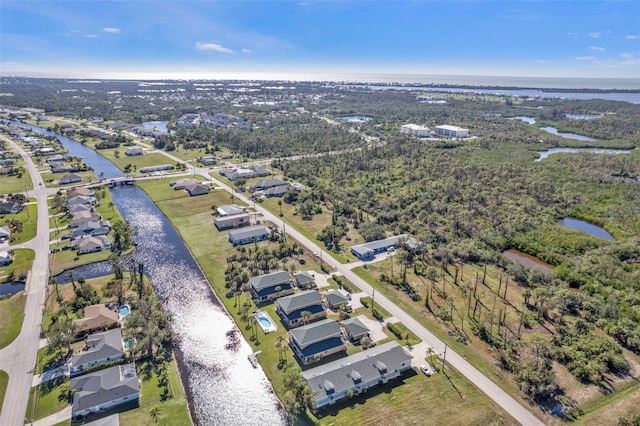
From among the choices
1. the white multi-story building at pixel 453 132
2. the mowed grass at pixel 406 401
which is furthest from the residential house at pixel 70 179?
the white multi-story building at pixel 453 132

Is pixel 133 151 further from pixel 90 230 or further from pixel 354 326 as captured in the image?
pixel 354 326

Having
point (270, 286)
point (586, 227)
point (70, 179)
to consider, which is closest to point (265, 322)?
point (270, 286)

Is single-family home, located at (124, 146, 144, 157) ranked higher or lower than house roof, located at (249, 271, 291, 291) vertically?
higher

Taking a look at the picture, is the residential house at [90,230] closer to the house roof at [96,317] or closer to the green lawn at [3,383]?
the house roof at [96,317]

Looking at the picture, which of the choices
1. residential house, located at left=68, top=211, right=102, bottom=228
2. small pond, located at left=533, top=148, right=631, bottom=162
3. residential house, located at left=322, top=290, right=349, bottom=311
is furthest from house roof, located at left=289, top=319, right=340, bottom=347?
small pond, located at left=533, top=148, right=631, bottom=162

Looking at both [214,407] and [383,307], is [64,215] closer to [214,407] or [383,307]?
[214,407]

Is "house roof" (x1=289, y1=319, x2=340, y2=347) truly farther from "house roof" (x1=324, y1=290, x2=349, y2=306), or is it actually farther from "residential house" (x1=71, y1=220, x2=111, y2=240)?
"residential house" (x1=71, y1=220, x2=111, y2=240)
